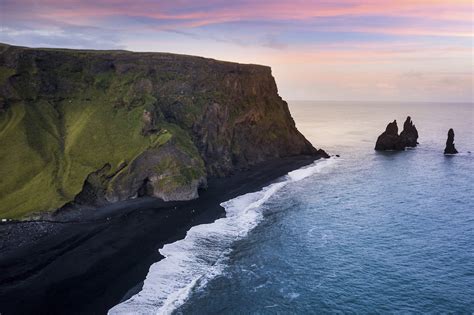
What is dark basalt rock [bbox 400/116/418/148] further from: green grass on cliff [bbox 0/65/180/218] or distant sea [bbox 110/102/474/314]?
green grass on cliff [bbox 0/65/180/218]

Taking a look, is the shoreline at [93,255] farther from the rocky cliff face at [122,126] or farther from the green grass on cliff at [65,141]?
the green grass on cliff at [65,141]

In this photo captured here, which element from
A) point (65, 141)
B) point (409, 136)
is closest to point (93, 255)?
point (65, 141)

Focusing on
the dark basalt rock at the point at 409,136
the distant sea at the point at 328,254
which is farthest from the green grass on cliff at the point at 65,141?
the dark basalt rock at the point at 409,136

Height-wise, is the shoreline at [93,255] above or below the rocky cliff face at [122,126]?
below

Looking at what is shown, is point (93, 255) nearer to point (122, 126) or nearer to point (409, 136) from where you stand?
point (122, 126)

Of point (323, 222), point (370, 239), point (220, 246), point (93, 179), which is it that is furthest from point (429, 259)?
point (93, 179)

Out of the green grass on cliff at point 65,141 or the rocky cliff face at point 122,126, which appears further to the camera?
the rocky cliff face at point 122,126

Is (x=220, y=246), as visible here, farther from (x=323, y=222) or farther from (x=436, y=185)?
(x=436, y=185)
